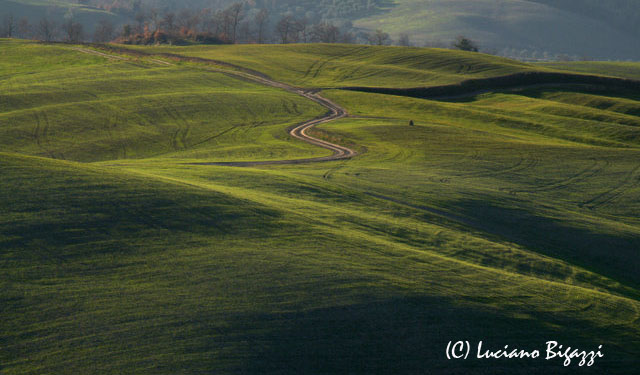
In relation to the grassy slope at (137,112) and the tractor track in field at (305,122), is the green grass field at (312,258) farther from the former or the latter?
the tractor track in field at (305,122)

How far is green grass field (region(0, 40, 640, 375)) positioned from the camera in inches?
668

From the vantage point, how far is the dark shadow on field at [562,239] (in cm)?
3098

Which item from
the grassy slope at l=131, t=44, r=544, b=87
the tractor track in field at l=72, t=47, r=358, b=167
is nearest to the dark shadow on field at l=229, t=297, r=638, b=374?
the tractor track in field at l=72, t=47, r=358, b=167

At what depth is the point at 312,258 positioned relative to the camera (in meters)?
22.6

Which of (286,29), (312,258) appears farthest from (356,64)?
(312,258)

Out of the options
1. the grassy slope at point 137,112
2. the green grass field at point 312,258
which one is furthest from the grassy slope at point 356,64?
the green grass field at point 312,258

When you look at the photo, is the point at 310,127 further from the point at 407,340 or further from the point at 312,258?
the point at 407,340

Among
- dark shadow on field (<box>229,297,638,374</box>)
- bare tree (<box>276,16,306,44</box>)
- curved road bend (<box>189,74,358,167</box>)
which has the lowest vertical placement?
dark shadow on field (<box>229,297,638,374</box>)

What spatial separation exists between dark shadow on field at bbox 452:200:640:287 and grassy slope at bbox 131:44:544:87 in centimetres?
5790

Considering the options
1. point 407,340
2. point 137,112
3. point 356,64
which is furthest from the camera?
point 356,64

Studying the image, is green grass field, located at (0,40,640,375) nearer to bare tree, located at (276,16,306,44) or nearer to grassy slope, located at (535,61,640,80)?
grassy slope, located at (535,61,640,80)

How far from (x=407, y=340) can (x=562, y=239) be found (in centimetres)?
1820

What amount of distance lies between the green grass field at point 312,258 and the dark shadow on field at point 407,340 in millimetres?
57

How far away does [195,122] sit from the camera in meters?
64.4
